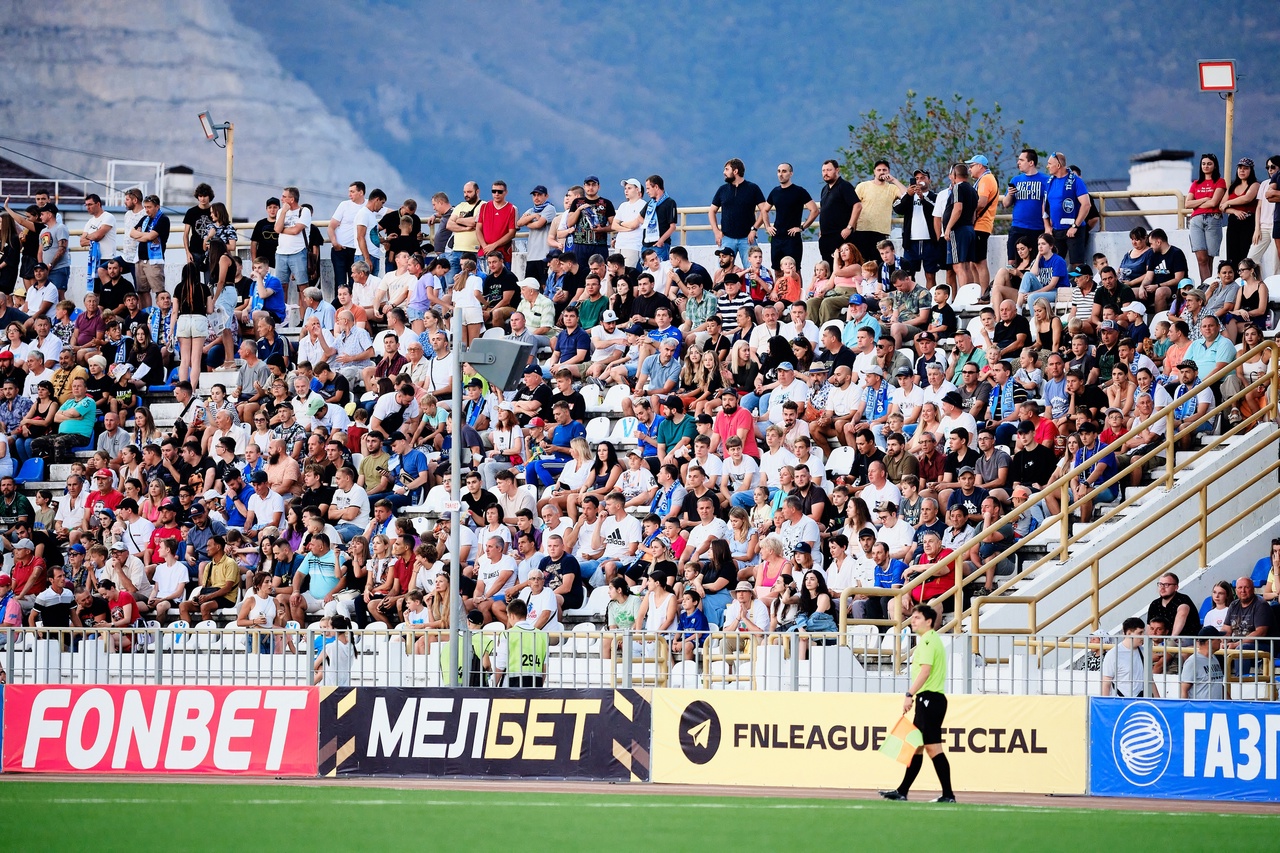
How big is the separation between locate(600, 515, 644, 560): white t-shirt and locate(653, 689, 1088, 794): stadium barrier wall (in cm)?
364

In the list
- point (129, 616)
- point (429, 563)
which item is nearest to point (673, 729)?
point (429, 563)

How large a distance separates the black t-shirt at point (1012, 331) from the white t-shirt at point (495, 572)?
19.6 ft

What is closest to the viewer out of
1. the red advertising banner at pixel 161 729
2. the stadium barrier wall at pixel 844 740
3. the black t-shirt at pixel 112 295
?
the stadium barrier wall at pixel 844 740

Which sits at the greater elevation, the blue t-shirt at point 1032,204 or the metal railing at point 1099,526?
the blue t-shirt at point 1032,204

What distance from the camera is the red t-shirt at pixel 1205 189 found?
21141 millimetres

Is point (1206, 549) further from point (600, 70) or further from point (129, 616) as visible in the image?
point (600, 70)

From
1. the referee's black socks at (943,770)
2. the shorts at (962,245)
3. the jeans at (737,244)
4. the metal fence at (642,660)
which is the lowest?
the referee's black socks at (943,770)

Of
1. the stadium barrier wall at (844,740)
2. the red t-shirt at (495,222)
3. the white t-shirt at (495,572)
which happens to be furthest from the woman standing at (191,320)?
the stadium barrier wall at (844,740)

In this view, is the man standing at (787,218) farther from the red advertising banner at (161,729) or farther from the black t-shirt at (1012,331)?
the red advertising banner at (161,729)

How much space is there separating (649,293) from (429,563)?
551cm

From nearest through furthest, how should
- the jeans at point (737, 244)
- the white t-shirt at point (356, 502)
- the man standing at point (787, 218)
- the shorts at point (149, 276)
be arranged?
the white t-shirt at point (356, 502) < the man standing at point (787, 218) < the jeans at point (737, 244) < the shorts at point (149, 276)

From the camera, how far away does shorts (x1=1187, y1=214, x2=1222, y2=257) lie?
70.1ft

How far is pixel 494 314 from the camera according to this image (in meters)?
23.4

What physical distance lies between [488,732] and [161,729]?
304 centimetres
